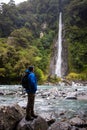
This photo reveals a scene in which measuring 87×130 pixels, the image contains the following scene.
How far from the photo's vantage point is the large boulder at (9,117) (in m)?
11.5

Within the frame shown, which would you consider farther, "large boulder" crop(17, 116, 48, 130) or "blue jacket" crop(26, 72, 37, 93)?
"blue jacket" crop(26, 72, 37, 93)

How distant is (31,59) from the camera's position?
73438mm

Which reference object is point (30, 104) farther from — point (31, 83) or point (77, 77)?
point (77, 77)

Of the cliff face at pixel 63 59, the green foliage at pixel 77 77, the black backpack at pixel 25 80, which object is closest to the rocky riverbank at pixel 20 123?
the black backpack at pixel 25 80

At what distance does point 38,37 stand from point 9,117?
101178 mm

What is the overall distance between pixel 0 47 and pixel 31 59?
8.86 metres

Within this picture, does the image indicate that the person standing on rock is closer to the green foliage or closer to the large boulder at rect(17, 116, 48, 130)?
the large boulder at rect(17, 116, 48, 130)

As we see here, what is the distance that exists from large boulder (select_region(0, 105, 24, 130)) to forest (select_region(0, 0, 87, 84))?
5434 centimetres

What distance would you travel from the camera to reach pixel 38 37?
112m

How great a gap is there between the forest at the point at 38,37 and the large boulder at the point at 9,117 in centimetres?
5434

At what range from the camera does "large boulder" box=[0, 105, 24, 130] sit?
11508mm

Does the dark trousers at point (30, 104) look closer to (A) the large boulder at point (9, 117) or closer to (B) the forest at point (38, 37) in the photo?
(A) the large boulder at point (9, 117)

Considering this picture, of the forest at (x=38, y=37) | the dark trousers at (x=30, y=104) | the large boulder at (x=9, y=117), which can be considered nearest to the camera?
the dark trousers at (x=30, y=104)

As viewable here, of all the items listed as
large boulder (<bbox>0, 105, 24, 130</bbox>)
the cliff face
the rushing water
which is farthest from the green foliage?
large boulder (<bbox>0, 105, 24, 130</bbox>)
